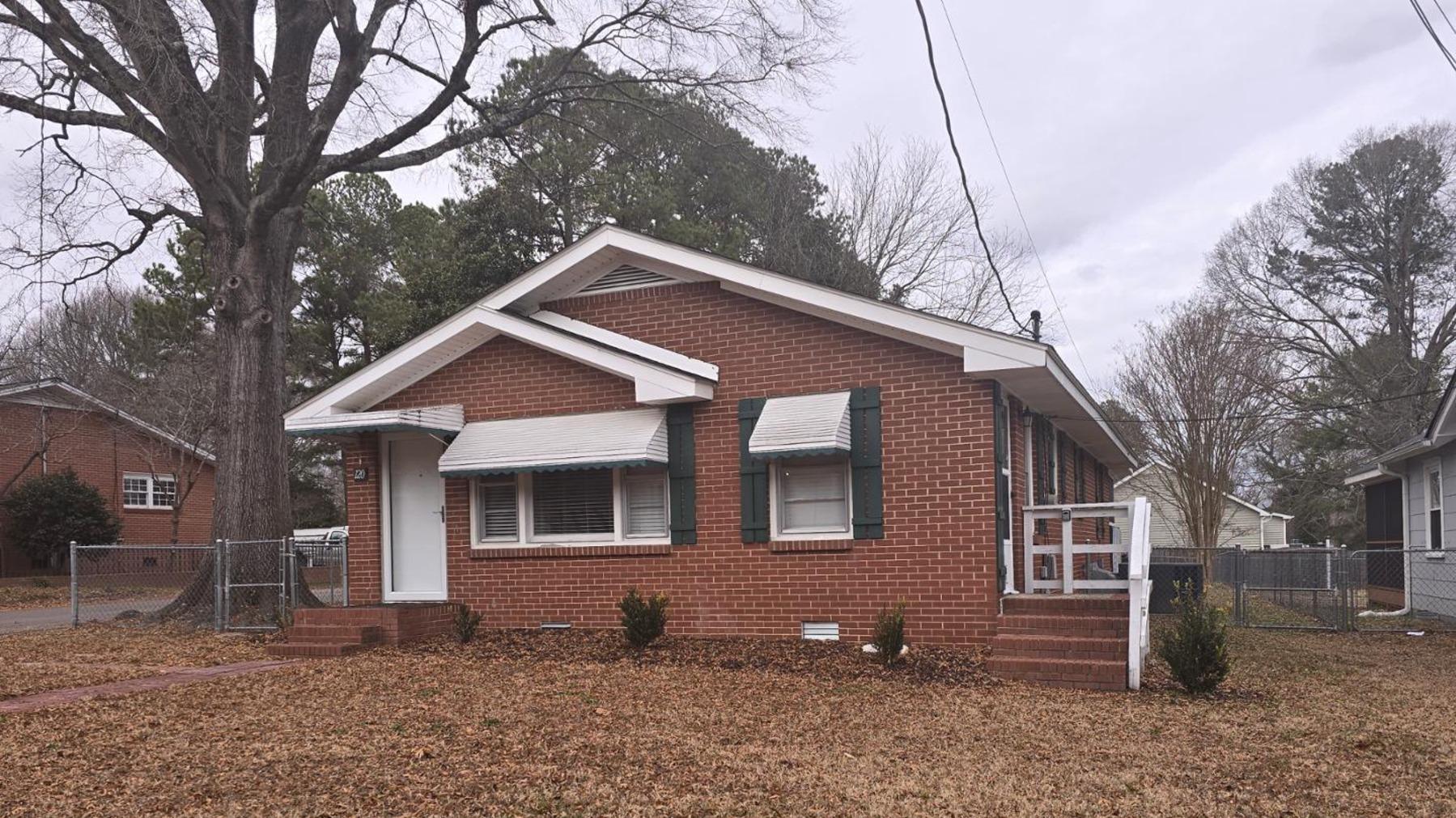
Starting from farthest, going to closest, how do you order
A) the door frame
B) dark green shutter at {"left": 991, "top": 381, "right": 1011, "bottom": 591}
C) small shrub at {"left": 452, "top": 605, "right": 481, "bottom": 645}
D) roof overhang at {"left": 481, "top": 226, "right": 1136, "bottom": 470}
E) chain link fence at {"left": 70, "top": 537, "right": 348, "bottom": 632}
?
1. chain link fence at {"left": 70, "top": 537, "right": 348, "bottom": 632}
2. the door frame
3. small shrub at {"left": 452, "top": 605, "right": 481, "bottom": 645}
4. dark green shutter at {"left": 991, "top": 381, "right": 1011, "bottom": 591}
5. roof overhang at {"left": 481, "top": 226, "right": 1136, "bottom": 470}

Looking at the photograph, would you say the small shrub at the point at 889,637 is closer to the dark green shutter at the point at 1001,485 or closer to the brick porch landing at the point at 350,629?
the dark green shutter at the point at 1001,485

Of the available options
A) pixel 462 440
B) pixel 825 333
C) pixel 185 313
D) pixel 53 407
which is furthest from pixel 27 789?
pixel 185 313

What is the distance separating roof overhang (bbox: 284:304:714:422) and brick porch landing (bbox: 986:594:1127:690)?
392 cm

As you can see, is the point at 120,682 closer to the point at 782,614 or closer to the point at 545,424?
the point at 545,424

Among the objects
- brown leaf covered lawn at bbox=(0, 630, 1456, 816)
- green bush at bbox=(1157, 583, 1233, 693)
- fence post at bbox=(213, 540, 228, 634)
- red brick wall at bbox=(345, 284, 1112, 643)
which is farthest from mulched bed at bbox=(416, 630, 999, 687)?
fence post at bbox=(213, 540, 228, 634)

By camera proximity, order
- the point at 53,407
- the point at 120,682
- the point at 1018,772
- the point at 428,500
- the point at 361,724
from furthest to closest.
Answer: the point at 53,407 → the point at 428,500 → the point at 120,682 → the point at 361,724 → the point at 1018,772

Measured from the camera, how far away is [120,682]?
920cm

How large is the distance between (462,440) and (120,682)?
4147 millimetres

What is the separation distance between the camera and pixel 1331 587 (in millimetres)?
15188

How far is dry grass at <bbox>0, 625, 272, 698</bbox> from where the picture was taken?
30.8 ft

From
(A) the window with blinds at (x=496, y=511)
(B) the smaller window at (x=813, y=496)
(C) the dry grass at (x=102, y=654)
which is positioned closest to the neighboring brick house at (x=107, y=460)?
(C) the dry grass at (x=102, y=654)

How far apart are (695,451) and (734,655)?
2.26m

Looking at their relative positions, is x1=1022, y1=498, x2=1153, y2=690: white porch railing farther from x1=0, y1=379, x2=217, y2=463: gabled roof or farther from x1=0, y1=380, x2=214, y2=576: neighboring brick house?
x1=0, y1=380, x2=214, y2=576: neighboring brick house

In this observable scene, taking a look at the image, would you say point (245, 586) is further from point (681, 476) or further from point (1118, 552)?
point (1118, 552)
